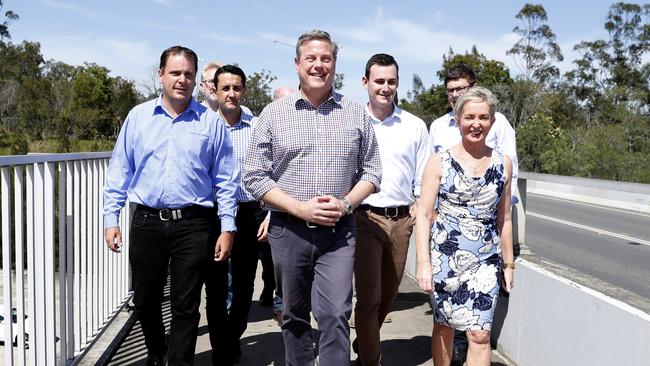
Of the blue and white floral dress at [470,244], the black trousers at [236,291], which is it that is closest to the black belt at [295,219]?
the blue and white floral dress at [470,244]

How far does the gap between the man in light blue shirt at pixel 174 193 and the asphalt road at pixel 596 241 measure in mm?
5723

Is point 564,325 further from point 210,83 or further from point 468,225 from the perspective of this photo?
point 210,83

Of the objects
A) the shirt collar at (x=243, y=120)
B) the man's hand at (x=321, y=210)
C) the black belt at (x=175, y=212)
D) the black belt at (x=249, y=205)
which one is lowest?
the black belt at (x=249, y=205)

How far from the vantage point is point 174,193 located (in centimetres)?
402

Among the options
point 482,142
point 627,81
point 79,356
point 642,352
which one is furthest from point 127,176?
point 627,81

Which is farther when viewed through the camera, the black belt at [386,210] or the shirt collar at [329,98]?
the black belt at [386,210]

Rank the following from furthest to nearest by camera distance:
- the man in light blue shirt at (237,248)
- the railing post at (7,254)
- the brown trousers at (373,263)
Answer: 1. the man in light blue shirt at (237,248)
2. the brown trousers at (373,263)
3. the railing post at (7,254)

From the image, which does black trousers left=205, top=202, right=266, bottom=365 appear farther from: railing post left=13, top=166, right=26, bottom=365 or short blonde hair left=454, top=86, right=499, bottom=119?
short blonde hair left=454, top=86, right=499, bottom=119

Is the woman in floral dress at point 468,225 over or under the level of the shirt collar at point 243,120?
under

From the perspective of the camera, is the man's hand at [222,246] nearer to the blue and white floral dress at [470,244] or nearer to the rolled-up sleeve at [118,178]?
the rolled-up sleeve at [118,178]

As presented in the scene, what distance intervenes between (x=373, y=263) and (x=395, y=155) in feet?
2.45

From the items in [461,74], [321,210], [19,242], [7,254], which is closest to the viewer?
[7,254]

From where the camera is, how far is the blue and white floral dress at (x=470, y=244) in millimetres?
3816

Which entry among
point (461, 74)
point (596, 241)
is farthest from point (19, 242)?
point (596, 241)
